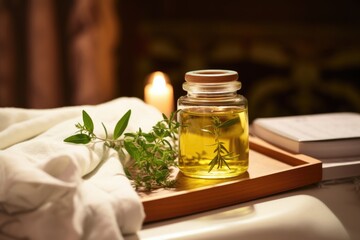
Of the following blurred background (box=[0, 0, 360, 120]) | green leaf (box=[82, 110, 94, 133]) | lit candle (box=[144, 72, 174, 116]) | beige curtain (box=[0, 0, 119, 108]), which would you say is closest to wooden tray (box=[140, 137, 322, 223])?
green leaf (box=[82, 110, 94, 133])

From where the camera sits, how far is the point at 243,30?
→ 88.7 inches

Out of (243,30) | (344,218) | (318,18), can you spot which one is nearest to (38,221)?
(344,218)

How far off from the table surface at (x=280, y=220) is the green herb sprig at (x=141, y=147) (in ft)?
0.28

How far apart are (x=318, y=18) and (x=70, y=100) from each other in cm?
122

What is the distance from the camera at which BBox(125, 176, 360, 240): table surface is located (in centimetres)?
63

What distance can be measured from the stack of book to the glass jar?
0.44 ft

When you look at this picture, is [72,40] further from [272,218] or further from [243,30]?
[272,218]

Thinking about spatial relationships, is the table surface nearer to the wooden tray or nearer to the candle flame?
the wooden tray

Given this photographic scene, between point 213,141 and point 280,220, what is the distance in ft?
0.43

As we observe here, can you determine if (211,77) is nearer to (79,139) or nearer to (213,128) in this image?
(213,128)

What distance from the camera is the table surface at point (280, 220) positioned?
2.08 ft

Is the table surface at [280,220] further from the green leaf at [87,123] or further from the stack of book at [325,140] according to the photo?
the green leaf at [87,123]

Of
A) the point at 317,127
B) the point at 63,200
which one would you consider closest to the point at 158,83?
the point at 317,127

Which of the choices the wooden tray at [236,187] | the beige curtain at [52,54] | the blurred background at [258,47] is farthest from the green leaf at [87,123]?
the blurred background at [258,47]
